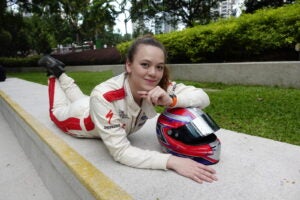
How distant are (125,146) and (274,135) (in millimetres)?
1906

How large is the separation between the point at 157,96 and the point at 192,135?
383mm

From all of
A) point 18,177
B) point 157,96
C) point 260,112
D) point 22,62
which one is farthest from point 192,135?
point 22,62

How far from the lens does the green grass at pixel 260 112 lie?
3.45 meters

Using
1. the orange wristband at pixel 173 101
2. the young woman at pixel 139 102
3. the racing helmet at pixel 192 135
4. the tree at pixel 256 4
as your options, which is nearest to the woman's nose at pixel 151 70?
the young woman at pixel 139 102

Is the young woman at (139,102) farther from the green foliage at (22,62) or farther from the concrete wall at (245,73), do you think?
the green foliage at (22,62)

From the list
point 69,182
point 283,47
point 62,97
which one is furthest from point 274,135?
point 283,47

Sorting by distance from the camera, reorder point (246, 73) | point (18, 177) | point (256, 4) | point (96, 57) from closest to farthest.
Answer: point (18, 177), point (246, 73), point (256, 4), point (96, 57)

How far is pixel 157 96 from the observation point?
2072 mm

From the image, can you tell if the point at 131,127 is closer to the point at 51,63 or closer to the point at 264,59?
the point at 51,63

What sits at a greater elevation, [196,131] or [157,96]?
[157,96]

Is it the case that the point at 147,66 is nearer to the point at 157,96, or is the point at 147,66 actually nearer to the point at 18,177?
the point at 157,96

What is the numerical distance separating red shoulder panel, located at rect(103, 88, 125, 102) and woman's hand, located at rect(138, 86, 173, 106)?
181mm

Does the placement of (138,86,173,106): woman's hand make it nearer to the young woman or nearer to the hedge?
the young woman

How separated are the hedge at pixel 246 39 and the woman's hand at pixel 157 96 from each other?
195 inches
